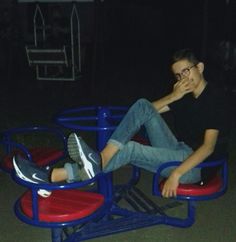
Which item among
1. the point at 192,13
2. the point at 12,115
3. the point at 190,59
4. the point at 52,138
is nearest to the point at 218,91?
the point at 190,59

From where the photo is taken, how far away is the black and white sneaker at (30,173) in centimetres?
290

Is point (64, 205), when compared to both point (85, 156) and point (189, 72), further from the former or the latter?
point (189, 72)

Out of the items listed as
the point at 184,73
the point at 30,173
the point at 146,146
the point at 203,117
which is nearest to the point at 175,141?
the point at 146,146

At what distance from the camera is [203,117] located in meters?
3.09

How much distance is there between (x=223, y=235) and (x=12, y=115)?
5120 millimetres

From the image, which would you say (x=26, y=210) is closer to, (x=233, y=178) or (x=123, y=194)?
(x=123, y=194)

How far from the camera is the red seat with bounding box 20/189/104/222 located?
2828 millimetres

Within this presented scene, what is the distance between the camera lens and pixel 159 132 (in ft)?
10.9

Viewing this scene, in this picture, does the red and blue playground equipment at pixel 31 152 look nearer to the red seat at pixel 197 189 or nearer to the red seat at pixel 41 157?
the red seat at pixel 41 157

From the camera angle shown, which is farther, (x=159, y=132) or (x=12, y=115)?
(x=12, y=115)

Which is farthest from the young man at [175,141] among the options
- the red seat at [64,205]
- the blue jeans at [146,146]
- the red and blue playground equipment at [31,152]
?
the red and blue playground equipment at [31,152]

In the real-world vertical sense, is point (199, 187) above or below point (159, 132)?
below

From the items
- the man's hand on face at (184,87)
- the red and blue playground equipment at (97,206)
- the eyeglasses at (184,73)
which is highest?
the eyeglasses at (184,73)

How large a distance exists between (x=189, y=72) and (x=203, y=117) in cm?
34
